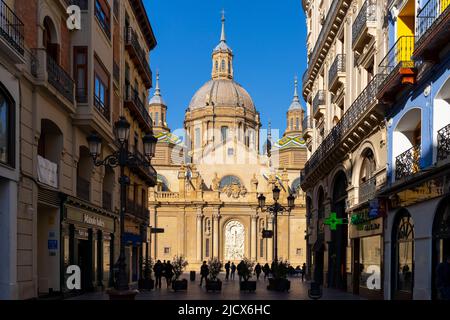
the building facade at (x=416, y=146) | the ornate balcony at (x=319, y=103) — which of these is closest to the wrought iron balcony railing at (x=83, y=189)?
the building facade at (x=416, y=146)

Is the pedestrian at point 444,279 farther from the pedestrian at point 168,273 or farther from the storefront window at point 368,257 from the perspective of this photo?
the pedestrian at point 168,273

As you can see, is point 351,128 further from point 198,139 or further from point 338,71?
point 198,139

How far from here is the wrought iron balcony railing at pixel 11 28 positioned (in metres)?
15.1

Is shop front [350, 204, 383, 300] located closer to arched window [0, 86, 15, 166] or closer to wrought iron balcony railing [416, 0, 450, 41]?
wrought iron balcony railing [416, 0, 450, 41]

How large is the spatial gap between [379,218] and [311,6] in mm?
20635

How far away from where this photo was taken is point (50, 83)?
60.3ft

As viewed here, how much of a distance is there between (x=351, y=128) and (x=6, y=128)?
1204 cm

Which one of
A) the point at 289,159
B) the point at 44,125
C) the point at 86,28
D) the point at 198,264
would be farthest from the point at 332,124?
the point at 289,159

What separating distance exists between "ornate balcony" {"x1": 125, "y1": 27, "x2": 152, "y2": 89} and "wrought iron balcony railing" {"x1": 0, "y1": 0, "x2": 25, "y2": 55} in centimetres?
1445

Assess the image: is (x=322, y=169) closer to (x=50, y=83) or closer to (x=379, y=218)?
(x=379, y=218)

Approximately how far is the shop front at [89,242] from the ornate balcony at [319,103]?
10959 mm

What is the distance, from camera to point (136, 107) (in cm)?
3225

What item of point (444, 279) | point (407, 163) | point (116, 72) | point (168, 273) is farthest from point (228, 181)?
point (444, 279)

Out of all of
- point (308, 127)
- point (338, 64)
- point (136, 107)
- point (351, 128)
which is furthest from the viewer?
point (308, 127)
